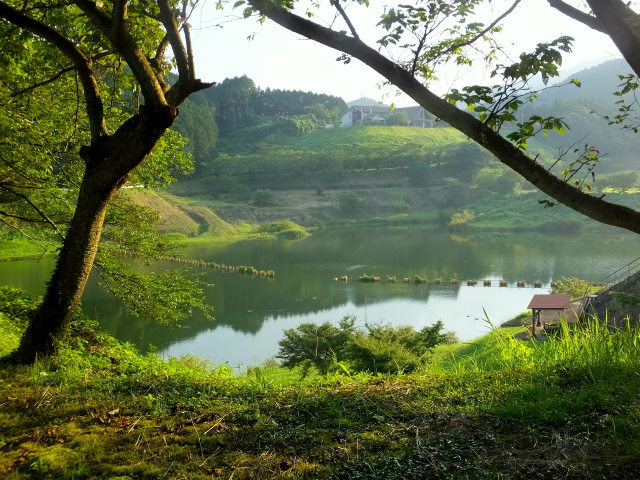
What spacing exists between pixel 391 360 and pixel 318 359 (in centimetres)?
212

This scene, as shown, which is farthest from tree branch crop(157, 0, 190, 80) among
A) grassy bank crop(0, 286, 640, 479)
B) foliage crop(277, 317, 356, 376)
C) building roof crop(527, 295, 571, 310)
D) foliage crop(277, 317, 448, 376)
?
building roof crop(527, 295, 571, 310)

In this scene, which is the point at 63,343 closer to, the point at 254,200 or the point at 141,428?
the point at 141,428

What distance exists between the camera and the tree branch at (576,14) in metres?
2.62

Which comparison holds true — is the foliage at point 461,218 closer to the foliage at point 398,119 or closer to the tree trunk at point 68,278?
the foliage at point 398,119

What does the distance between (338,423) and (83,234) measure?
2.28 m

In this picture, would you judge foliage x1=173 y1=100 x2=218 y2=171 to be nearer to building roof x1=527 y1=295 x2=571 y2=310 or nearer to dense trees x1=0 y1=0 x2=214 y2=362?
building roof x1=527 y1=295 x2=571 y2=310

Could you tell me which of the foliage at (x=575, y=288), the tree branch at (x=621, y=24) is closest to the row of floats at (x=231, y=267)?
the foliage at (x=575, y=288)

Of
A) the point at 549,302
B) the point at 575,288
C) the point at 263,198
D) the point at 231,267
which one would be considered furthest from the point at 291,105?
the point at 549,302

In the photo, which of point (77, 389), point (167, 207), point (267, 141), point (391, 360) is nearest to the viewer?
point (77, 389)

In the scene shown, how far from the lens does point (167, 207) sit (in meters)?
44.2

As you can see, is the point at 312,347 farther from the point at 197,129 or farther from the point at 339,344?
the point at 197,129

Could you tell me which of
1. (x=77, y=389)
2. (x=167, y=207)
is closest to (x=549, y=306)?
(x=77, y=389)

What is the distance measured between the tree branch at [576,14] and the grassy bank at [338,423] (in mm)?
1831

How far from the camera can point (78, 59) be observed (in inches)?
145
